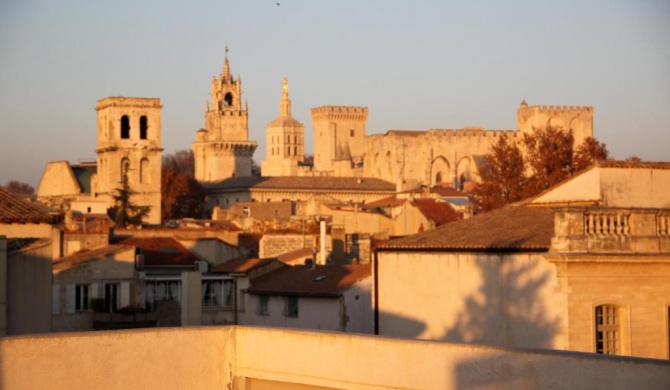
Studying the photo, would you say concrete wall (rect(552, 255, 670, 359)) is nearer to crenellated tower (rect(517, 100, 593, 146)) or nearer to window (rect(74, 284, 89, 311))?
window (rect(74, 284, 89, 311))

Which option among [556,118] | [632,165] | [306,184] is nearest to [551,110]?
[556,118]

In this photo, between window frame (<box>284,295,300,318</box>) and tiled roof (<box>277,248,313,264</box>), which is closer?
window frame (<box>284,295,300,318</box>)

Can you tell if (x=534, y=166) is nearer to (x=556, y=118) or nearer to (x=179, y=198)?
(x=179, y=198)

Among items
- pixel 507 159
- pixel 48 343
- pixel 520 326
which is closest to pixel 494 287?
pixel 520 326

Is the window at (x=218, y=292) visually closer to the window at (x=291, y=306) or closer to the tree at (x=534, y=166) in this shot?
the window at (x=291, y=306)

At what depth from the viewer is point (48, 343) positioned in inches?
396

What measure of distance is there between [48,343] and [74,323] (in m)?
28.4

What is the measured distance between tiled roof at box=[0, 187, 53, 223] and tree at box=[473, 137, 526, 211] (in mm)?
35669

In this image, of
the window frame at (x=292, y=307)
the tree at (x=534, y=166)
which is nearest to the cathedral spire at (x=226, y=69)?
the tree at (x=534, y=166)

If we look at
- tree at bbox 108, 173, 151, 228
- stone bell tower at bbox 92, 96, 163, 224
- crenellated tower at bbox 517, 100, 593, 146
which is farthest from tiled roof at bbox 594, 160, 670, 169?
crenellated tower at bbox 517, 100, 593, 146

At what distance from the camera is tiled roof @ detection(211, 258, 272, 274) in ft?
130

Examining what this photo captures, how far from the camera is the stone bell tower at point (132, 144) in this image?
123938 millimetres

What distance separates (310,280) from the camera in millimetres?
35375

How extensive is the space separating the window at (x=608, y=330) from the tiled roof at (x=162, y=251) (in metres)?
23.1
